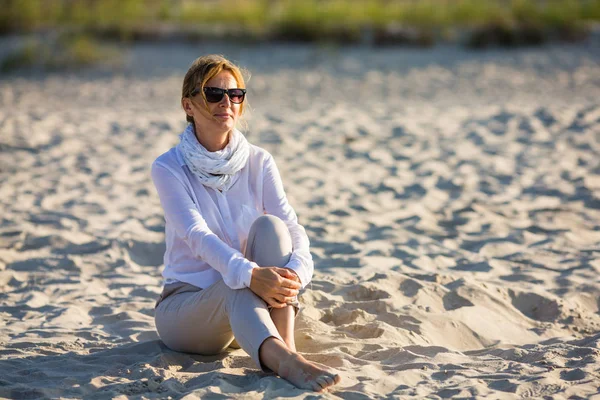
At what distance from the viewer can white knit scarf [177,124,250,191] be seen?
335 cm

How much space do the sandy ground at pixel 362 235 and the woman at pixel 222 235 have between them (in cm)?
20

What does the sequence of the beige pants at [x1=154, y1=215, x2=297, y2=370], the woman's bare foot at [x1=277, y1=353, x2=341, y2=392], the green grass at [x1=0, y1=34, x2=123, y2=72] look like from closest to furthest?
the woman's bare foot at [x1=277, y1=353, x2=341, y2=392] → the beige pants at [x1=154, y1=215, x2=297, y2=370] → the green grass at [x1=0, y1=34, x2=123, y2=72]

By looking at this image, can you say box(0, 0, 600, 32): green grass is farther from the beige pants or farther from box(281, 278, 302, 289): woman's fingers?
box(281, 278, 302, 289): woman's fingers

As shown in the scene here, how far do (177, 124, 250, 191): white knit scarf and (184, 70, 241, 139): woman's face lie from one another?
0.06 metres

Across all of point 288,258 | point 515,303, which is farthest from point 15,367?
point 515,303

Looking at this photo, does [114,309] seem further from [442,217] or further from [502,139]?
[502,139]

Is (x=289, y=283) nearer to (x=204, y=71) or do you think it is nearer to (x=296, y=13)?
(x=204, y=71)

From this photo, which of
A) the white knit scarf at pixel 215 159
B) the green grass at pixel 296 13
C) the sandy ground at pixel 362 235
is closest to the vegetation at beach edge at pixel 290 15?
the green grass at pixel 296 13

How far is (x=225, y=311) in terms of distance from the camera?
10.4 feet

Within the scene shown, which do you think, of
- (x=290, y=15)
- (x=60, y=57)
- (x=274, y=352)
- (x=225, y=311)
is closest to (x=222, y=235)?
(x=225, y=311)

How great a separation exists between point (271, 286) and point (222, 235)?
17.7 inches

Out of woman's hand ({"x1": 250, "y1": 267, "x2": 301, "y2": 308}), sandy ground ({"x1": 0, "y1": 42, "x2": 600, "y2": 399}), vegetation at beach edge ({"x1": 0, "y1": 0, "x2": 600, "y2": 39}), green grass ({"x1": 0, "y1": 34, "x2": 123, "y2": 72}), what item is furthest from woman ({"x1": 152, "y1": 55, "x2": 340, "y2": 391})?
vegetation at beach edge ({"x1": 0, "y1": 0, "x2": 600, "y2": 39})

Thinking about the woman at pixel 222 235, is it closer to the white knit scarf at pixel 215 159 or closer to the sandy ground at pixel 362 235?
the white knit scarf at pixel 215 159

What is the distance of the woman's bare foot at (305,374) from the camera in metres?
2.96
